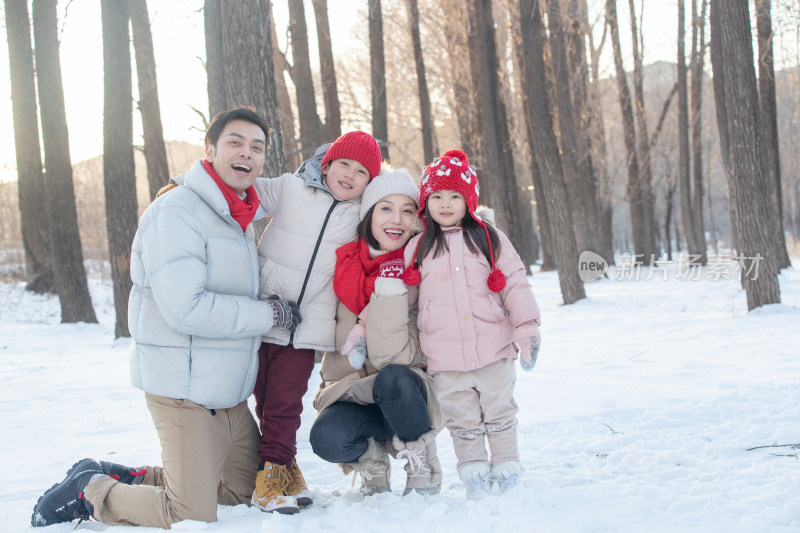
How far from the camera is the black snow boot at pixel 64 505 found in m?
2.69

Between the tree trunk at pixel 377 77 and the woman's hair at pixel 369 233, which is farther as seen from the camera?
the tree trunk at pixel 377 77

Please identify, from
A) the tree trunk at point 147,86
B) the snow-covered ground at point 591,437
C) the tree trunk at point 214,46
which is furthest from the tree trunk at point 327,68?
the snow-covered ground at point 591,437

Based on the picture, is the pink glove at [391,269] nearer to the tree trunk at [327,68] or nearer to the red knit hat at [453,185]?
the red knit hat at [453,185]

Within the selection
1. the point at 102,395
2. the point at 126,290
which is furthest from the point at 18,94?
the point at 102,395

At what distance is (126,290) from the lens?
29.5ft

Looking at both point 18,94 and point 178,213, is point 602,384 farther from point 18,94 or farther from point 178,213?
point 18,94

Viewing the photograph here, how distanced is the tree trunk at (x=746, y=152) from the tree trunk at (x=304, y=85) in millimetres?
6332

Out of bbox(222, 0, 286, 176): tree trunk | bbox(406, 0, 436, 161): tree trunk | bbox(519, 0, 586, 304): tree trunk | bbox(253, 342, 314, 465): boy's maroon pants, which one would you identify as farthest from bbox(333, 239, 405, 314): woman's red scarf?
bbox(406, 0, 436, 161): tree trunk

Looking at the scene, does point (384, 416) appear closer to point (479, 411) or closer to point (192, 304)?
point (479, 411)

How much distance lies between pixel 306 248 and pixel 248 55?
253 cm

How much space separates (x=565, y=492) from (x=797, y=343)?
14.0 feet

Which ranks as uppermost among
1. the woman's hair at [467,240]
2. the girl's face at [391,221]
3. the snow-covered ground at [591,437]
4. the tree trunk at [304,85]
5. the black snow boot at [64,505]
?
the tree trunk at [304,85]

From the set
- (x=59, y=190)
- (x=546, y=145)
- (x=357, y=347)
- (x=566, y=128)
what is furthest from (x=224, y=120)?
(x=566, y=128)

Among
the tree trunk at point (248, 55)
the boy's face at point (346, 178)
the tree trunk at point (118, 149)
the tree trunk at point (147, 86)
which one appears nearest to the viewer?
the boy's face at point (346, 178)
